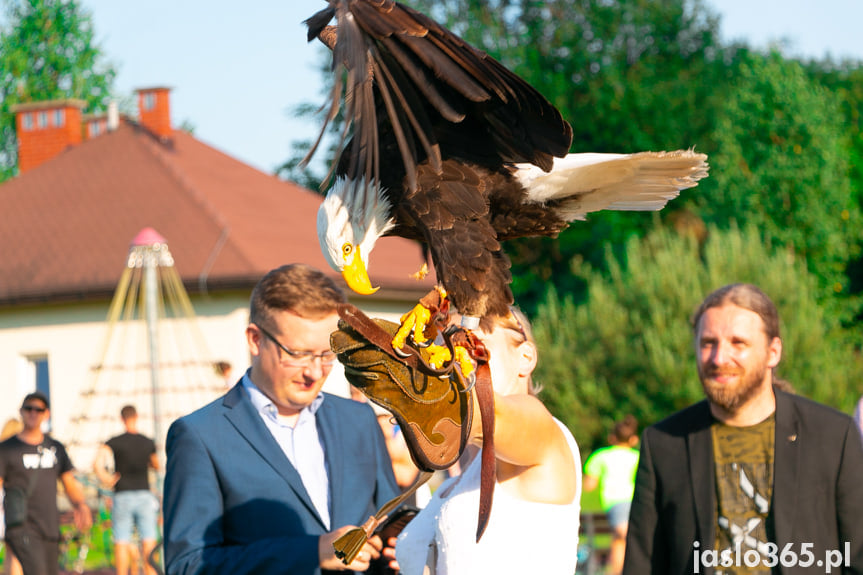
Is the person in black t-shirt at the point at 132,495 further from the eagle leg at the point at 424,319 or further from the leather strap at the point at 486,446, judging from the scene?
the leather strap at the point at 486,446

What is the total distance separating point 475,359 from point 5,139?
36.9 meters

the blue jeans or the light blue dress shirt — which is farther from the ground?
the light blue dress shirt

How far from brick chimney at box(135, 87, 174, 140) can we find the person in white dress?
68.0 feet

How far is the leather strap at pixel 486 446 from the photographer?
214cm

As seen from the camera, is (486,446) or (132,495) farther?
(132,495)

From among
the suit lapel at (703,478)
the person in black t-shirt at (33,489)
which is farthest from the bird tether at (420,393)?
the person in black t-shirt at (33,489)

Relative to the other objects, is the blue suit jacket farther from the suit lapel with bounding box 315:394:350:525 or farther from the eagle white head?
the eagle white head

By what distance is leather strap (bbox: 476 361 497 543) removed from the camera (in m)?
2.14

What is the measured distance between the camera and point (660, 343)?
19375 millimetres

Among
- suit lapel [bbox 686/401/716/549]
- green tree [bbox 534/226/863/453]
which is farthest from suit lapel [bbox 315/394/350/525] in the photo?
green tree [bbox 534/226/863/453]

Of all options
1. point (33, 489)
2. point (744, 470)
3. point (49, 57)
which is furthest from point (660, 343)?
point (49, 57)

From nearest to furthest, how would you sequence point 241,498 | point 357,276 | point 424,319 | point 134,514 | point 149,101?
point 424,319, point 357,276, point 241,498, point 134,514, point 149,101

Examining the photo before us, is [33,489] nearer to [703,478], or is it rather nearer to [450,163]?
[703,478]

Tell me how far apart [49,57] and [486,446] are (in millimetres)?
39344
